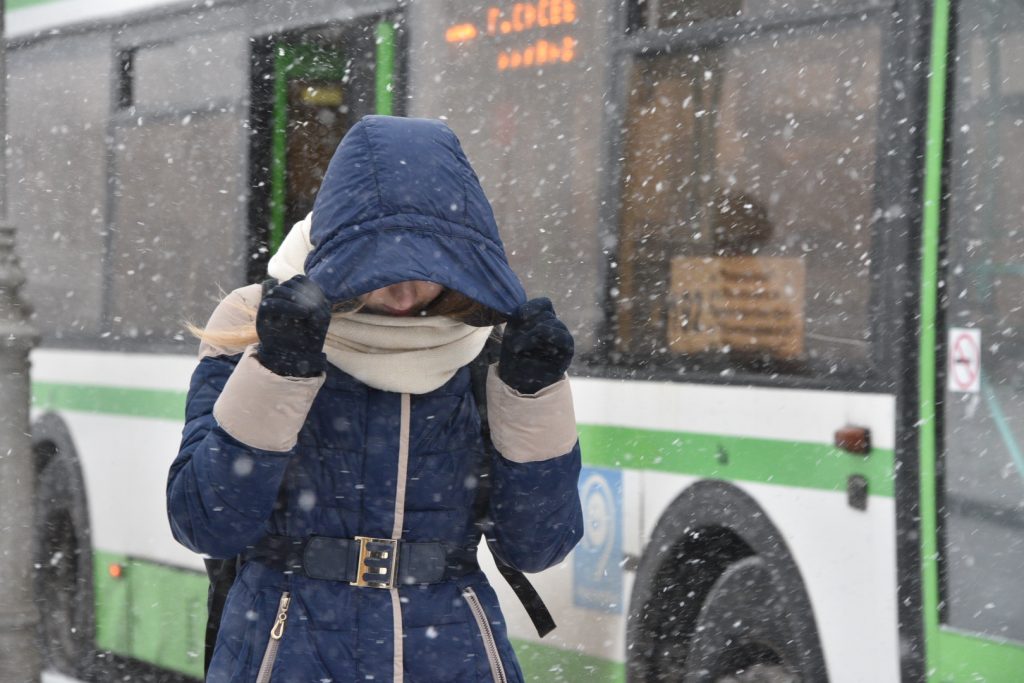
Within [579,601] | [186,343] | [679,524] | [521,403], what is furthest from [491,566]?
[521,403]

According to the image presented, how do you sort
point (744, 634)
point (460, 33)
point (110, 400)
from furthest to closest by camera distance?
1. point (110, 400)
2. point (460, 33)
3. point (744, 634)

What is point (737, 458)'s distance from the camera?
4.70 meters

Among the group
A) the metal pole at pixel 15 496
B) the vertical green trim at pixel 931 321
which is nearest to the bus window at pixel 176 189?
the metal pole at pixel 15 496

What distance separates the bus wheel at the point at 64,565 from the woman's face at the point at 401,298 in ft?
17.5

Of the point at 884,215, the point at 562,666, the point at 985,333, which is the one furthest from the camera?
the point at 562,666

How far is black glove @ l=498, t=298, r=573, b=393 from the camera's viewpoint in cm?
250

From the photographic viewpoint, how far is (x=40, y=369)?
26.4 ft

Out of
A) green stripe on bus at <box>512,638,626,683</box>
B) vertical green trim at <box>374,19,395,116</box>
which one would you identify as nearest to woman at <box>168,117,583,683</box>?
green stripe on bus at <box>512,638,626,683</box>

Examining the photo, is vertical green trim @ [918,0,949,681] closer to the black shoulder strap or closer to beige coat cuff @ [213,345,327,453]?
the black shoulder strap

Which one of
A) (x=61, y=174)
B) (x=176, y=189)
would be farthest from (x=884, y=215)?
(x=61, y=174)

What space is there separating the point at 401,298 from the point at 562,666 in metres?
2.88

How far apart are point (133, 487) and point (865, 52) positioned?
4185 mm

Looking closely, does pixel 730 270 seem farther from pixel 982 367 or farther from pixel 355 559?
pixel 355 559

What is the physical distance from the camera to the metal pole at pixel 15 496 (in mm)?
6160
